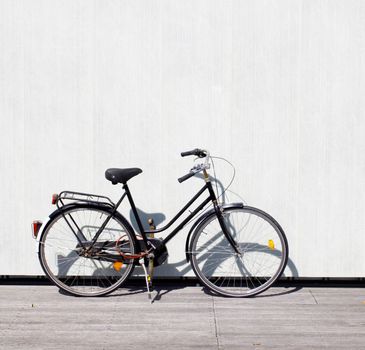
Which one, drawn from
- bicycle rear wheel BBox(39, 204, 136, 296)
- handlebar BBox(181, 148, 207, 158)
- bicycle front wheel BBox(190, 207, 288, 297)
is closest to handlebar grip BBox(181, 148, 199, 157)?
handlebar BBox(181, 148, 207, 158)

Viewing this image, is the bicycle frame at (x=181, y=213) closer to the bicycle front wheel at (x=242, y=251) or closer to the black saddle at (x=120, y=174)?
the black saddle at (x=120, y=174)

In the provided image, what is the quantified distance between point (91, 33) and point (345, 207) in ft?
8.02

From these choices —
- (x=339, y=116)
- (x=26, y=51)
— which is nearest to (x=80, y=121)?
(x=26, y=51)

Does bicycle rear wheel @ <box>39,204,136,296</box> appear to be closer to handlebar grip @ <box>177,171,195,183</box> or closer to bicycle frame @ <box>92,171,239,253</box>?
bicycle frame @ <box>92,171,239,253</box>

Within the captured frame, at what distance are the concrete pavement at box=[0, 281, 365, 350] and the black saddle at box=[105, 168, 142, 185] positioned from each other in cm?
91

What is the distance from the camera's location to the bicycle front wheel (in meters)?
5.98

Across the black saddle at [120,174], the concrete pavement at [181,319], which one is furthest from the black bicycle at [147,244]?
the concrete pavement at [181,319]

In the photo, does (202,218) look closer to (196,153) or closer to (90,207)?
(196,153)

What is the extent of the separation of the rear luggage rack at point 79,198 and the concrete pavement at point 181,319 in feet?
2.35

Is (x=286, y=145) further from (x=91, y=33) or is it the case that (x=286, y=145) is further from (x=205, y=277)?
(x=91, y=33)

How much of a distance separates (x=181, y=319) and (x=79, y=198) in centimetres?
143

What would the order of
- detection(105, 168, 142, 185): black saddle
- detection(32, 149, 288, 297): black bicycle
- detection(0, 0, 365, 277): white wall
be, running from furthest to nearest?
1. detection(0, 0, 365, 277): white wall
2. detection(32, 149, 288, 297): black bicycle
3. detection(105, 168, 142, 185): black saddle

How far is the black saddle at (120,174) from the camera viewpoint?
5.62 m

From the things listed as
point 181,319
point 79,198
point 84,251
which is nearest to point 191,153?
point 79,198
